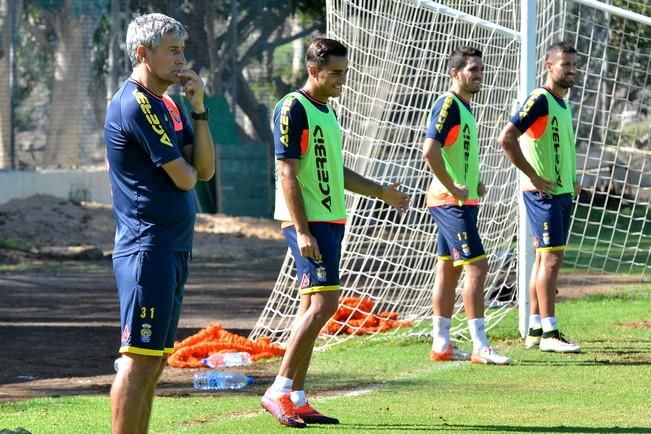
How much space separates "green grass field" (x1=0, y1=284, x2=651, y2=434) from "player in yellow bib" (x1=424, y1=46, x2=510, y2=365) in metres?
0.43

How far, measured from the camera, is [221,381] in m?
9.53

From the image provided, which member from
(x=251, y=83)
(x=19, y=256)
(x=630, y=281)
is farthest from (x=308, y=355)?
(x=251, y=83)

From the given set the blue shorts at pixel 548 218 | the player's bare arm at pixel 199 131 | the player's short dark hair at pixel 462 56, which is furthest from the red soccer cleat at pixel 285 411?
the blue shorts at pixel 548 218

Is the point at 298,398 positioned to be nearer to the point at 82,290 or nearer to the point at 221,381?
the point at 221,381

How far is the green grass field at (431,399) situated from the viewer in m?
7.61

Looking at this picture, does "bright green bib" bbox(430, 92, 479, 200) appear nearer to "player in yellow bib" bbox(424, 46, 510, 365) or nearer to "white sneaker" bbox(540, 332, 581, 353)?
"player in yellow bib" bbox(424, 46, 510, 365)

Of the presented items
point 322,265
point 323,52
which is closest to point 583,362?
point 322,265

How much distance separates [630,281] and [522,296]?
5.81 meters

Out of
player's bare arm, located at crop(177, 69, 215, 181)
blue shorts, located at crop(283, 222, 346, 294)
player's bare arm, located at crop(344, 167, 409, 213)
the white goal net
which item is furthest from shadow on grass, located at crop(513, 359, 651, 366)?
player's bare arm, located at crop(177, 69, 215, 181)

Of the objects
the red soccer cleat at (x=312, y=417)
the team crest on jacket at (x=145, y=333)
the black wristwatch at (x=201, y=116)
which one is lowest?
the red soccer cleat at (x=312, y=417)

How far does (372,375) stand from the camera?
973 cm

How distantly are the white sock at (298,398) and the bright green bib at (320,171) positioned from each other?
102 centimetres

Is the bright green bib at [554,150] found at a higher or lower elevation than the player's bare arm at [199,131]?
lower

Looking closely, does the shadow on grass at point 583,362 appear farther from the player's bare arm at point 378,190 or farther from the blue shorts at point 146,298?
the blue shorts at point 146,298
